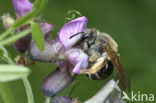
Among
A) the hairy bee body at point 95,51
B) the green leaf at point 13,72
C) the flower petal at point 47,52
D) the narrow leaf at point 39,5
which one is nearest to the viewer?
the green leaf at point 13,72

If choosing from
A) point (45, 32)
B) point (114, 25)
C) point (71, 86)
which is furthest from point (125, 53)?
point (45, 32)

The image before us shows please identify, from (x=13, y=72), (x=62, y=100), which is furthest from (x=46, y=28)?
(x=13, y=72)

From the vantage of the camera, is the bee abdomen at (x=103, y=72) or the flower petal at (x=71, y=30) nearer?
the flower petal at (x=71, y=30)

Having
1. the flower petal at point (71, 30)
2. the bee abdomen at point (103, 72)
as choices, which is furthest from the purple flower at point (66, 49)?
the bee abdomen at point (103, 72)

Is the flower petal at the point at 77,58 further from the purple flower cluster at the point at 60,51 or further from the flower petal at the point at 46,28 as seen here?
the flower petal at the point at 46,28

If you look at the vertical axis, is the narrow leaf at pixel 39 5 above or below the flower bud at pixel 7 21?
above

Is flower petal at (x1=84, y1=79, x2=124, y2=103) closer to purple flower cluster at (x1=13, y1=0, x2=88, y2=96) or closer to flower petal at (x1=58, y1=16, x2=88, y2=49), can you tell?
purple flower cluster at (x1=13, y1=0, x2=88, y2=96)

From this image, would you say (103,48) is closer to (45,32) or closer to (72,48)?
(72,48)
